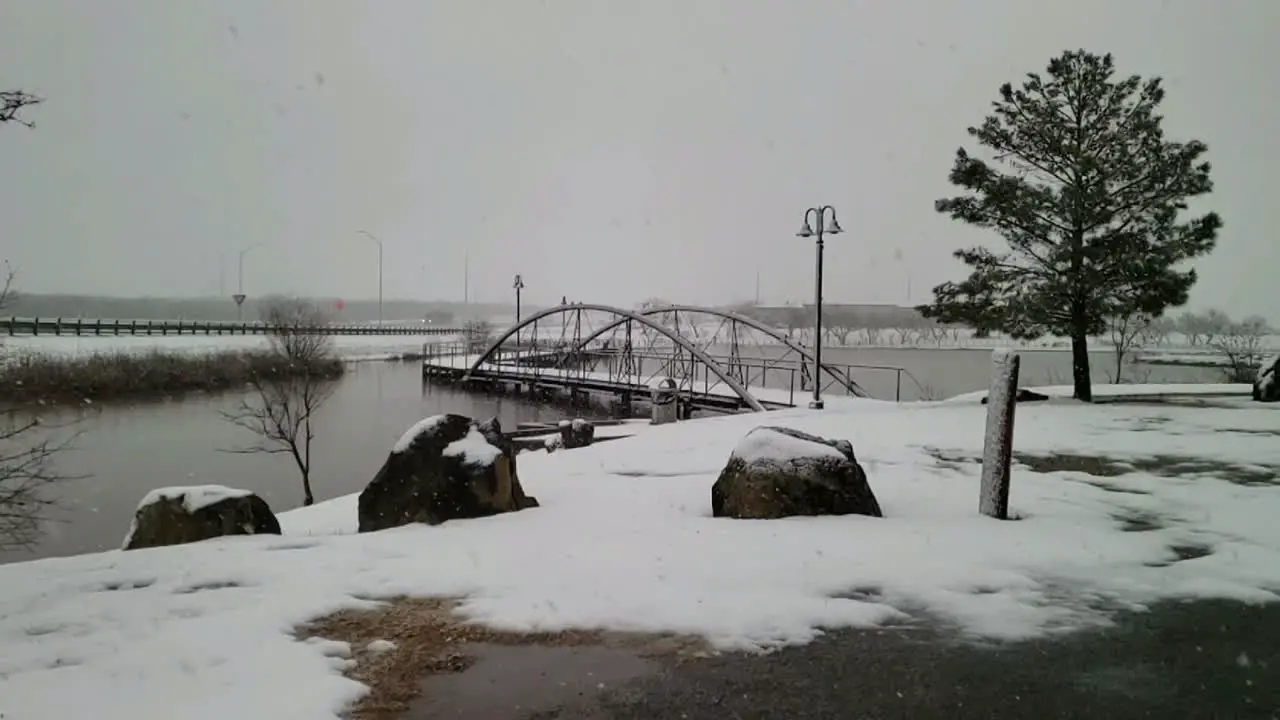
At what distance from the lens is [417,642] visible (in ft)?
14.3

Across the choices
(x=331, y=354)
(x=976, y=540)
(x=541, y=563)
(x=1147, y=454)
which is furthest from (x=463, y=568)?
(x=331, y=354)

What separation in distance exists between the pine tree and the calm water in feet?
35.6

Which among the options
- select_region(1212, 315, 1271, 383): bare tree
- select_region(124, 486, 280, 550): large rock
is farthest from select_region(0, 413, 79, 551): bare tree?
select_region(1212, 315, 1271, 383): bare tree

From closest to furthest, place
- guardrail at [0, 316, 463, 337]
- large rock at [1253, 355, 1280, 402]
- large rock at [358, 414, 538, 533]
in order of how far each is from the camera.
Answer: large rock at [358, 414, 538, 533]
large rock at [1253, 355, 1280, 402]
guardrail at [0, 316, 463, 337]

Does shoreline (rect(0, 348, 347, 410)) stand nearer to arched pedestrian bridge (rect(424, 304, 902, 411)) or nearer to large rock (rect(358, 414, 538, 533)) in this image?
arched pedestrian bridge (rect(424, 304, 902, 411))

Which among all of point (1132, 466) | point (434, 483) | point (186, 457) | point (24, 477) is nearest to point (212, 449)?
point (186, 457)

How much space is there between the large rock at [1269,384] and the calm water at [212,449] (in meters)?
11.1

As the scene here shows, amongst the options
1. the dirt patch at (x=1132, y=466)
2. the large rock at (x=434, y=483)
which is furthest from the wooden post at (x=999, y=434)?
the large rock at (x=434, y=483)

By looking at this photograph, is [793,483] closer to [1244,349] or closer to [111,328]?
[1244,349]

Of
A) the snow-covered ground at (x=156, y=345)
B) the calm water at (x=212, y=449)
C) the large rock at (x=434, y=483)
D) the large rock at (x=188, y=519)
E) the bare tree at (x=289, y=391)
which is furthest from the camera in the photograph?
the snow-covered ground at (x=156, y=345)

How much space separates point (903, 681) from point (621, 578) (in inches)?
86.6

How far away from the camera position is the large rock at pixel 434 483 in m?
7.48

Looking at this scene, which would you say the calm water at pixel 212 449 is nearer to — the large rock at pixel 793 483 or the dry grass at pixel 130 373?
the dry grass at pixel 130 373

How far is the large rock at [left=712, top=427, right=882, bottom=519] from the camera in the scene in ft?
23.7
